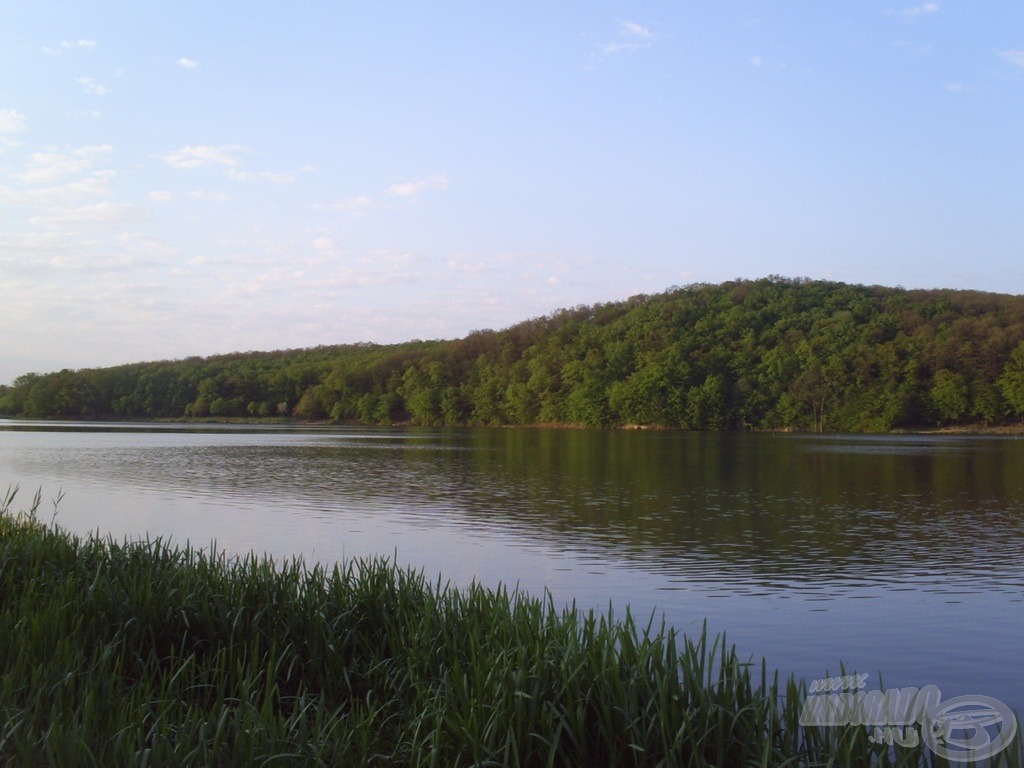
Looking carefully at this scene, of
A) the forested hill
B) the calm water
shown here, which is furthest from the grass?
the forested hill

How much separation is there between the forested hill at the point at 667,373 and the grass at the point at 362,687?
287ft

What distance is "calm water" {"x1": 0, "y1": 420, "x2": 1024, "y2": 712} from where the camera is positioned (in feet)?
33.4

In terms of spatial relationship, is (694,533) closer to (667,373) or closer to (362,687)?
(362,687)

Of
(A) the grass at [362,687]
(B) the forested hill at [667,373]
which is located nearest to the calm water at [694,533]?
(A) the grass at [362,687]

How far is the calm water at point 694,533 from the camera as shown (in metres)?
10.2

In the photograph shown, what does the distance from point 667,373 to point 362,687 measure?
9722 cm

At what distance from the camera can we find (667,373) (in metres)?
102

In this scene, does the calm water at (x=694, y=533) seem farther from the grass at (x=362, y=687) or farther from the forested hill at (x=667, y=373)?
the forested hill at (x=667, y=373)

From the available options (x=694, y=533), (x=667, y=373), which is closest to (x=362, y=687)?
(x=694, y=533)

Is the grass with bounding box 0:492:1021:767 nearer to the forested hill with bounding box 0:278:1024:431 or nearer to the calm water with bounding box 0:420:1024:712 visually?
the calm water with bounding box 0:420:1024:712

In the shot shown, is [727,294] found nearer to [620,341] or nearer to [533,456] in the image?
[620,341]

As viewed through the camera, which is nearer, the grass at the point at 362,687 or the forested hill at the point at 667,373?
the grass at the point at 362,687

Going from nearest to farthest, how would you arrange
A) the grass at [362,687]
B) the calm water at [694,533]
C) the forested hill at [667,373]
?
the grass at [362,687] < the calm water at [694,533] < the forested hill at [667,373]

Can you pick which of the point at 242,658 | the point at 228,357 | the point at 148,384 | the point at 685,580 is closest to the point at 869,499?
the point at 685,580
